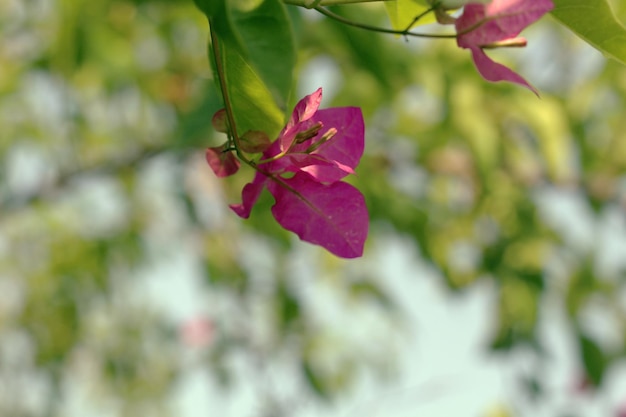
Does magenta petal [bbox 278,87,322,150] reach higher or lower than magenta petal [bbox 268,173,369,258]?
higher

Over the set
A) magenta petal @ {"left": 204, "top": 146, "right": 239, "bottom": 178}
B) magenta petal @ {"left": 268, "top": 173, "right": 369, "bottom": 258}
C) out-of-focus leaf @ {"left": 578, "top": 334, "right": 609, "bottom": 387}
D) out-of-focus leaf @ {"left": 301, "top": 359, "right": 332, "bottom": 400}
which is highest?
magenta petal @ {"left": 204, "top": 146, "right": 239, "bottom": 178}

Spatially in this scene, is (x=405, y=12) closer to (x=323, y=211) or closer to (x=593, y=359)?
(x=323, y=211)

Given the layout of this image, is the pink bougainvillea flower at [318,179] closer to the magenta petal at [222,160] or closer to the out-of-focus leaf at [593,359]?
the magenta petal at [222,160]

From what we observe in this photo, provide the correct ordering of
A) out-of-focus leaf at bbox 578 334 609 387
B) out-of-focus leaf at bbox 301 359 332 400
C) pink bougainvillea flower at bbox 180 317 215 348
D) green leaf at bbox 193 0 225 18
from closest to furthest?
green leaf at bbox 193 0 225 18 < out-of-focus leaf at bbox 578 334 609 387 < out-of-focus leaf at bbox 301 359 332 400 < pink bougainvillea flower at bbox 180 317 215 348

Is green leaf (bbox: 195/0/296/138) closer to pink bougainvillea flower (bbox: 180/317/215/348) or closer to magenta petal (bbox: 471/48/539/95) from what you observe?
magenta petal (bbox: 471/48/539/95)

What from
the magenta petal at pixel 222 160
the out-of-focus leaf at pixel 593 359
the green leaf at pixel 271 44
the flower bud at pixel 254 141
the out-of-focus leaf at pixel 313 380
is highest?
the green leaf at pixel 271 44

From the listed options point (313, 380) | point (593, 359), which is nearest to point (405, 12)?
point (593, 359)

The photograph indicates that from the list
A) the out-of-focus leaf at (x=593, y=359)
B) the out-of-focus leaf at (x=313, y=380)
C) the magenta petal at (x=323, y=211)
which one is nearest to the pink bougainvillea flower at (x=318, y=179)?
the magenta petal at (x=323, y=211)

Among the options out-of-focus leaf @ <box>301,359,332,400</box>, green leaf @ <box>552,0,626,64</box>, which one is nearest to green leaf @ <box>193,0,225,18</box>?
green leaf @ <box>552,0,626,64</box>
